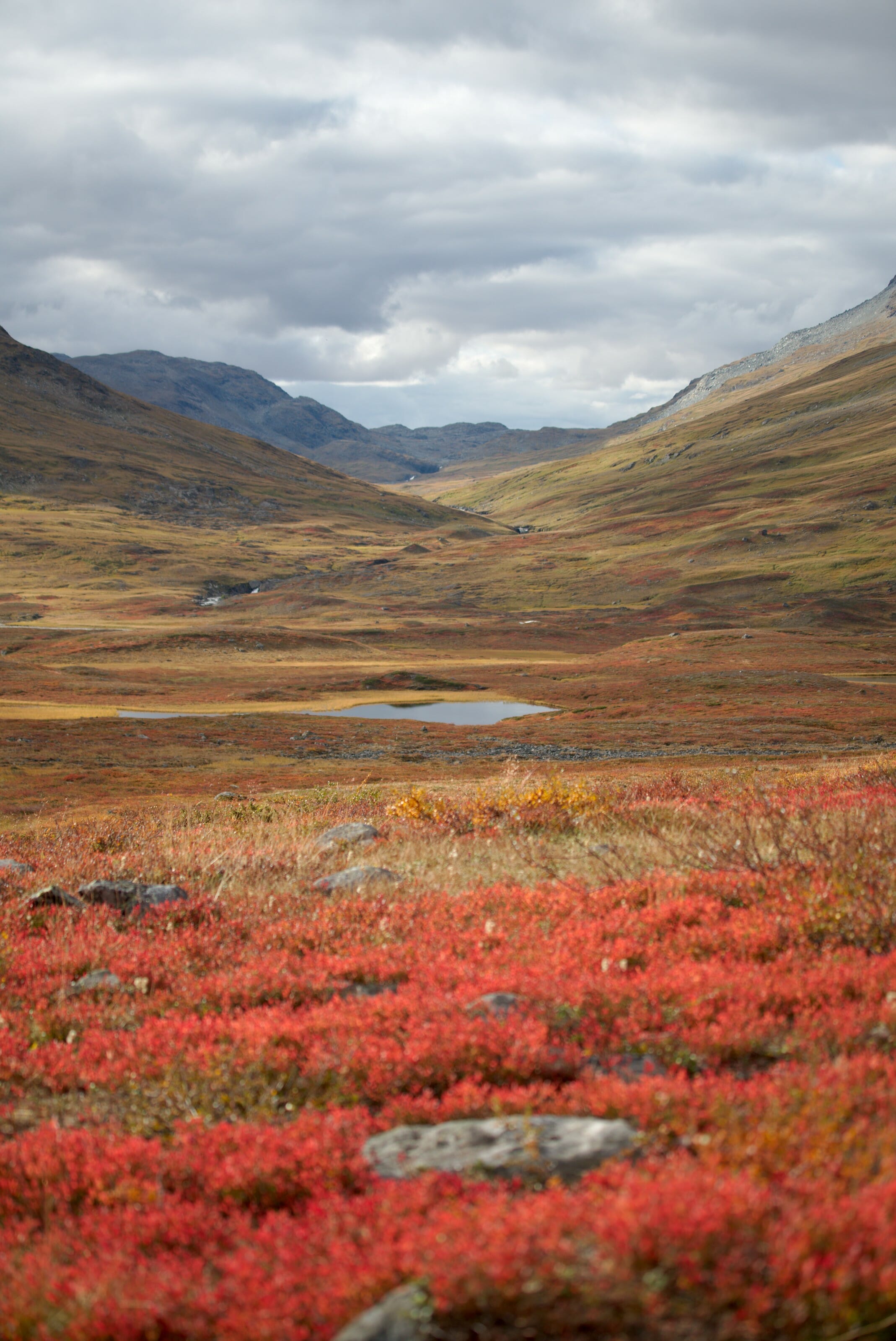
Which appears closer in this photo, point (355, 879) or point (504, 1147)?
point (504, 1147)

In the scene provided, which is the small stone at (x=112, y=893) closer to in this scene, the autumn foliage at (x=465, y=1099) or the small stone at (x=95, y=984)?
the autumn foliage at (x=465, y=1099)

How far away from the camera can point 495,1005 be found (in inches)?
248

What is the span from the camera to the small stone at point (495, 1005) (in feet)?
20.2

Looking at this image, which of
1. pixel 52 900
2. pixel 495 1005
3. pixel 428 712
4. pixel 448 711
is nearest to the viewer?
pixel 495 1005

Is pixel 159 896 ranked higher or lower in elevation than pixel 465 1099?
lower

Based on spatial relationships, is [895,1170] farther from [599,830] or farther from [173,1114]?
[599,830]

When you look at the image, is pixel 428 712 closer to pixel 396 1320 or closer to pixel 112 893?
pixel 112 893

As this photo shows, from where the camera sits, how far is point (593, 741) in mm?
58375

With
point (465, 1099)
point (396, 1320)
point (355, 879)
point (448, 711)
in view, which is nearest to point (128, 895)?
point (355, 879)

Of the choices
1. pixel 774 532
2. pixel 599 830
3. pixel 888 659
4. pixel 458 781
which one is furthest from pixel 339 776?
pixel 774 532

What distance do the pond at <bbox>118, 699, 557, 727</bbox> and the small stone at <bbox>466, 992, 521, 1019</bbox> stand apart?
2438 inches

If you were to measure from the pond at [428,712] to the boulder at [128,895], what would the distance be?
190ft

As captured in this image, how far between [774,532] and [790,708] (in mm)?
137024

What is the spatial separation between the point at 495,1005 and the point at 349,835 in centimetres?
847
